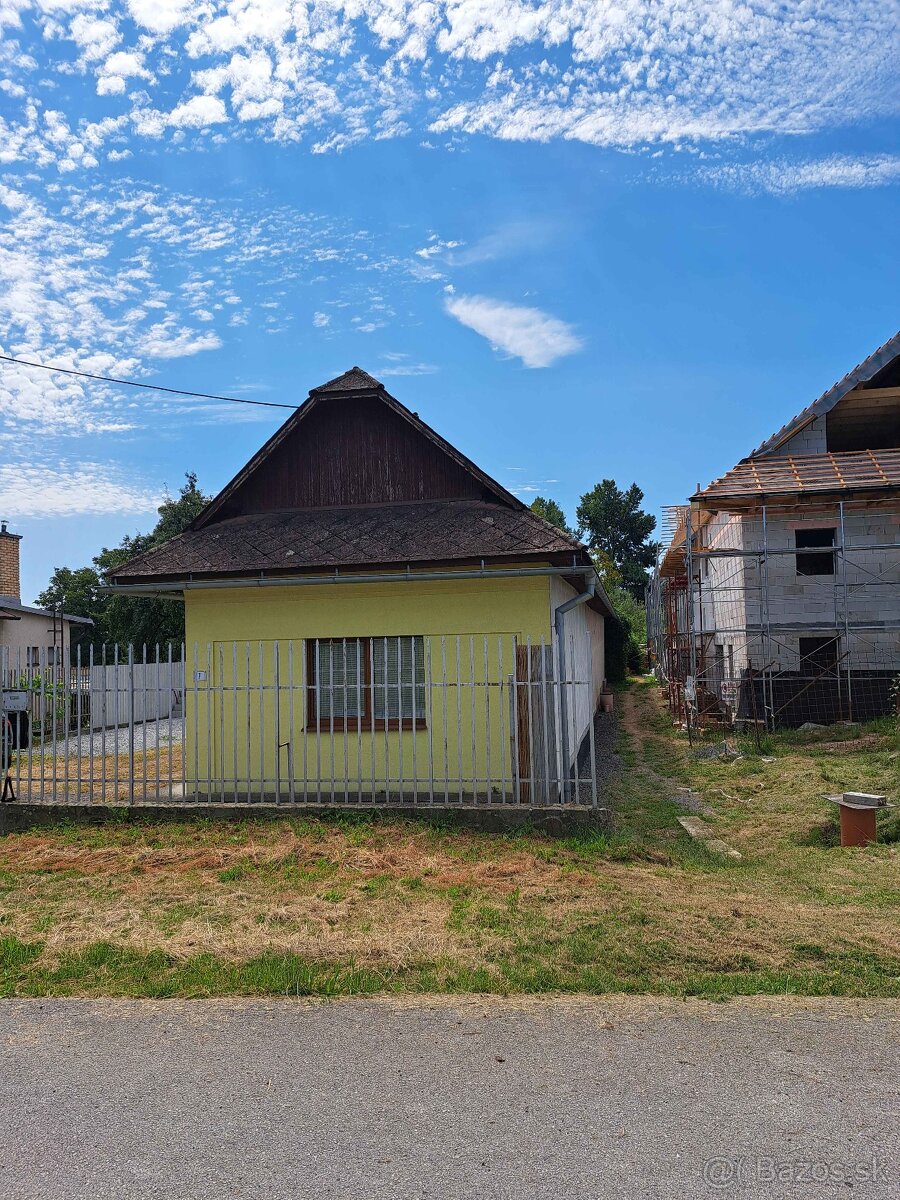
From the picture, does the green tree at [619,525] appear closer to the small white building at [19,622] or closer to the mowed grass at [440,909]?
the small white building at [19,622]

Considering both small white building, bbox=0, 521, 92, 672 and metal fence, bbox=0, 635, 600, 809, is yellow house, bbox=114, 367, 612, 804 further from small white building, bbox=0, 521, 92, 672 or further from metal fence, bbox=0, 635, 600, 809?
small white building, bbox=0, 521, 92, 672

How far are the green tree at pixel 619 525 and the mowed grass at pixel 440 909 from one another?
56.1m

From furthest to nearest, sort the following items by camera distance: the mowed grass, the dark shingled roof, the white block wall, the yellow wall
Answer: the white block wall, the yellow wall, the dark shingled roof, the mowed grass

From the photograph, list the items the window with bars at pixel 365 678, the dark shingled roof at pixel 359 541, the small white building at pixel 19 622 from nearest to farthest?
the dark shingled roof at pixel 359 541 < the window with bars at pixel 365 678 < the small white building at pixel 19 622

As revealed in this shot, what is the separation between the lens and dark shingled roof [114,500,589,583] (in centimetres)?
938

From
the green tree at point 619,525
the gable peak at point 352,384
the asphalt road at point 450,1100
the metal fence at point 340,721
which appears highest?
the green tree at point 619,525

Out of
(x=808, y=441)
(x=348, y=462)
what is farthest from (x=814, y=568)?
(x=348, y=462)

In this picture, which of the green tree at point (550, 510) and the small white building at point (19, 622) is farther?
the green tree at point (550, 510)

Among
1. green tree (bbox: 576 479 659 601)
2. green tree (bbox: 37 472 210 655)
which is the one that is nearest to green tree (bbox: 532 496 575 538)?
green tree (bbox: 576 479 659 601)

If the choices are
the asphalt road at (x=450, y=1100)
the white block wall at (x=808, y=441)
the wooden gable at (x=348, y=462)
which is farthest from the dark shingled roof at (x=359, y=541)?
the white block wall at (x=808, y=441)

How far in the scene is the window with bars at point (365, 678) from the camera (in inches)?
392

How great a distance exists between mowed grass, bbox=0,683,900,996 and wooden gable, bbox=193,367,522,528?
4.73m

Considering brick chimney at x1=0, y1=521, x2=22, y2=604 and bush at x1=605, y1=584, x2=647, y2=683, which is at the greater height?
brick chimney at x1=0, y1=521, x2=22, y2=604

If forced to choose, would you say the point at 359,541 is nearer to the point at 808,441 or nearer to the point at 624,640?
the point at 808,441
